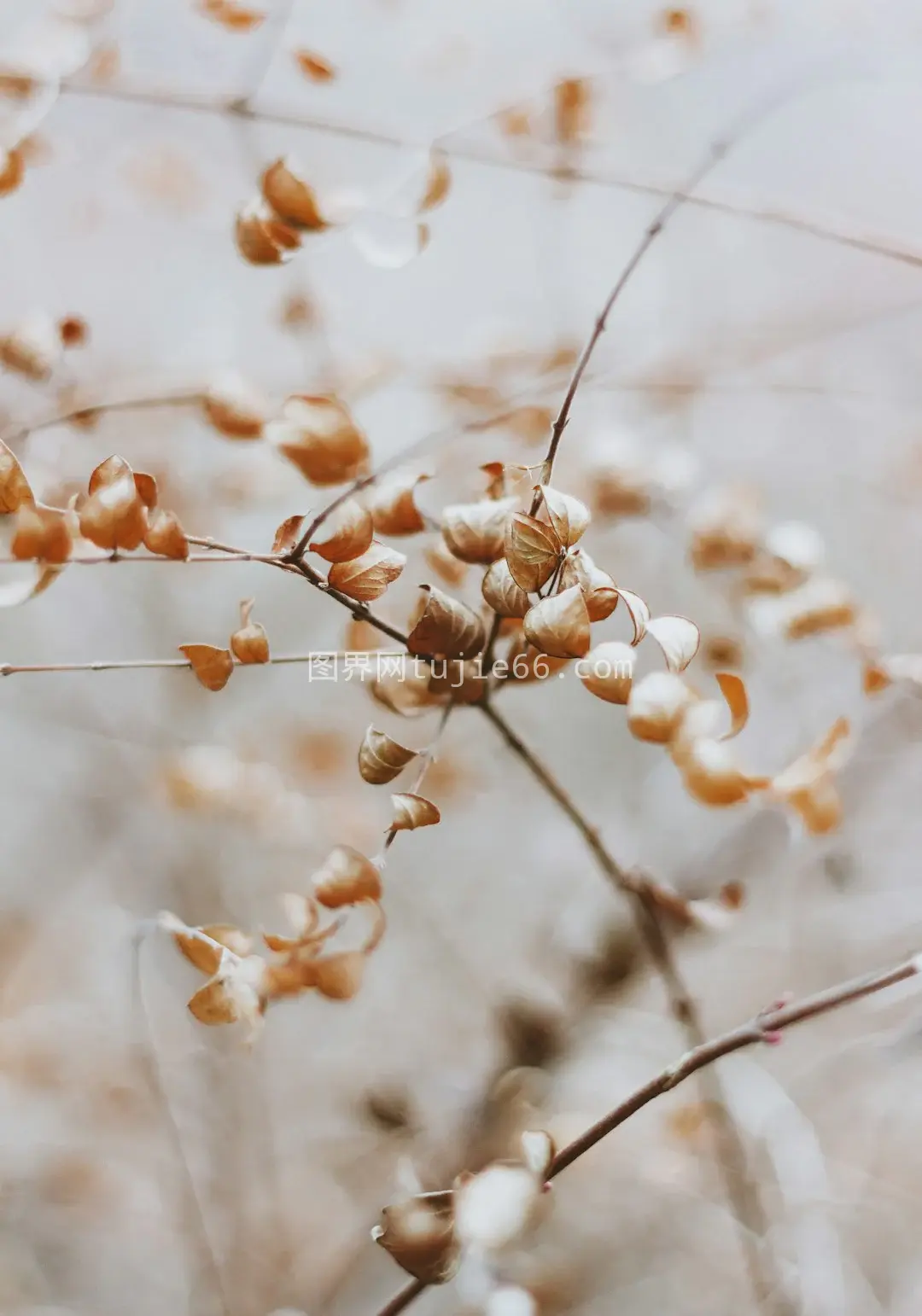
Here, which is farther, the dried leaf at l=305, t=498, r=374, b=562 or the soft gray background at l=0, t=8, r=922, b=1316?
the soft gray background at l=0, t=8, r=922, b=1316

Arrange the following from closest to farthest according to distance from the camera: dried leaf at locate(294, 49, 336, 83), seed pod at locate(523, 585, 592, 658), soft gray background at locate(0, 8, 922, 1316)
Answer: seed pod at locate(523, 585, 592, 658) → dried leaf at locate(294, 49, 336, 83) → soft gray background at locate(0, 8, 922, 1316)

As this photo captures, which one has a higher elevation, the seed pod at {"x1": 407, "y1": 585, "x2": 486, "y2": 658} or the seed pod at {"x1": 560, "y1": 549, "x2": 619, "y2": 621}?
the seed pod at {"x1": 560, "y1": 549, "x2": 619, "y2": 621}

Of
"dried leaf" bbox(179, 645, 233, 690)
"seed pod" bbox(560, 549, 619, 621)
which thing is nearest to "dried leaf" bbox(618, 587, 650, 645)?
"seed pod" bbox(560, 549, 619, 621)

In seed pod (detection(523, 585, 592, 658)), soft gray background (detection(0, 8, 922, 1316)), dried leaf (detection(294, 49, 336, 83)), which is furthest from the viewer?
soft gray background (detection(0, 8, 922, 1316))

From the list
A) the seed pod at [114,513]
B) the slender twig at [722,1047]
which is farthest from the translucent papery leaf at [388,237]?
the slender twig at [722,1047]

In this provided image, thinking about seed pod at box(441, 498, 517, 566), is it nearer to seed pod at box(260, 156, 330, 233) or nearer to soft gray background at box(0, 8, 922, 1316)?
seed pod at box(260, 156, 330, 233)

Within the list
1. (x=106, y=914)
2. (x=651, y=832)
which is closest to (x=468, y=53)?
(x=651, y=832)

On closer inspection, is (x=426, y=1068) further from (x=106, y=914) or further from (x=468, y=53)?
(x=468, y=53)
